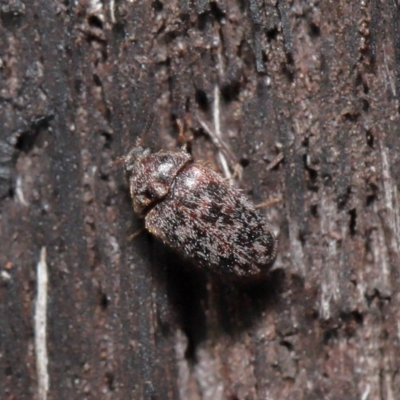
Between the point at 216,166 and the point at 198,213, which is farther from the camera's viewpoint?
the point at 216,166

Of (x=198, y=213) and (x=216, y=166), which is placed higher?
(x=216, y=166)

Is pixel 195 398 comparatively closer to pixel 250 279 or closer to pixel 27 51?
pixel 250 279

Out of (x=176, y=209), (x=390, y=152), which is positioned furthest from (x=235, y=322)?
(x=390, y=152)
